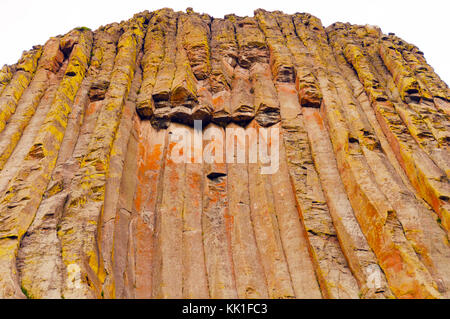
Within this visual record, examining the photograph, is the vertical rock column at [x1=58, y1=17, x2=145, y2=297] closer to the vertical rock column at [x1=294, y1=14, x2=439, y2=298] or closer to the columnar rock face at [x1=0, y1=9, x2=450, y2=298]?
the columnar rock face at [x1=0, y1=9, x2=450, y2=298]

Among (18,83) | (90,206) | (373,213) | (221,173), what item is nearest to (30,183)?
(90,206)

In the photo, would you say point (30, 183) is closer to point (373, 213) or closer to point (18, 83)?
point (18, 83)

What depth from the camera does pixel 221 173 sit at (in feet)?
50.8

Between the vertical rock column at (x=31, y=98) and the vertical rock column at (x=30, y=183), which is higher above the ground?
the vertical rock column at (x=31, y=98)

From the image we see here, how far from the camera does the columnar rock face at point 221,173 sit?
1113cm

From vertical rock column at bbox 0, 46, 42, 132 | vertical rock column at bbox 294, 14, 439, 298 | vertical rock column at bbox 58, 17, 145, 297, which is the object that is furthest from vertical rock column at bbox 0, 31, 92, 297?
vertical rock column at bbox 294, 14, 439, 298

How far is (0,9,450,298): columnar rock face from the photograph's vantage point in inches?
438

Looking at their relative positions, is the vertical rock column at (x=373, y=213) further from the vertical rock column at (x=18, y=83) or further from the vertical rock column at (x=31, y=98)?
the vertical rock column at (x=18, y=83)

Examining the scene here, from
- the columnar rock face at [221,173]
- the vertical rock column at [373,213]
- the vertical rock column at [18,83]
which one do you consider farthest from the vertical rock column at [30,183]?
the vertical rock column at [373,213]

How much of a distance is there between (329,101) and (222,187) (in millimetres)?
6892

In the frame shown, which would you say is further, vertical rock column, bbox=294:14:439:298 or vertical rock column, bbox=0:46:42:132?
vertical rock column, bbox=0:46:42:132

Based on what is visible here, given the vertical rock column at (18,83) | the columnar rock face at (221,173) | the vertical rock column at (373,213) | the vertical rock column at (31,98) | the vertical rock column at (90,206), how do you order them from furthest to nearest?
1. the vertical rock column at (18,83)
2. the vertical rock column at (31,98)
3. the columnar rock face at (221,173)
4. the vertical rock column at (373,213)
5. the vertical rock column at (90,206)

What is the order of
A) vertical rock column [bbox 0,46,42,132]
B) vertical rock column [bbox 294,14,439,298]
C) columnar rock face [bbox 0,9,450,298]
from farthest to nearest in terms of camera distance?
1. vertical rock column [bbox 0,46,42,132]
2. columnar rock face [bbox 0,9,450,298]
3. vertical rock column [bbox 294,14,439,298]
